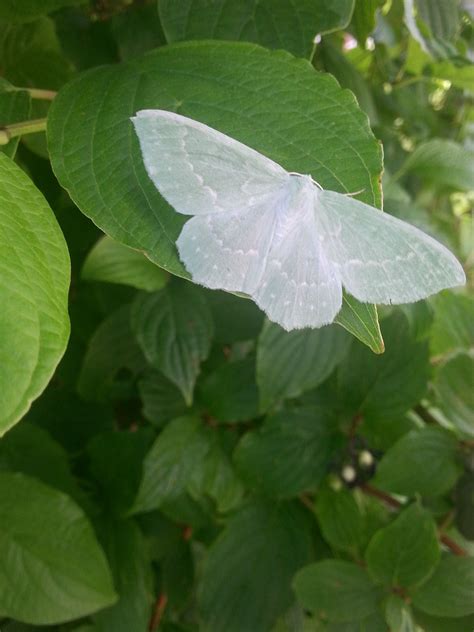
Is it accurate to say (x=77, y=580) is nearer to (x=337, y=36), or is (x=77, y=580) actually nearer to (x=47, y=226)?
(x=47, y=226)

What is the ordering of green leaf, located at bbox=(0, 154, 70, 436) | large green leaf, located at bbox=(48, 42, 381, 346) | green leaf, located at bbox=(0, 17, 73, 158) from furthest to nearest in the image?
1. green leaf, located at bbox=(0, 17, 73, 158)
2. large green leaf, located at bbox=(48, 42, 381, 346)
3. green leaf, located at bbox=(0, 154, 70, 436)

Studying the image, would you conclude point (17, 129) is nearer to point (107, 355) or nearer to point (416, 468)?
point (107, 355)

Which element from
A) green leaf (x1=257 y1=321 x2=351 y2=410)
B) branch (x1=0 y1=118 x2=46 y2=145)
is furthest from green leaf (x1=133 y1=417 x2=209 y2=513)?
branch (x1=0 y1=118 x2=46 y2=145)

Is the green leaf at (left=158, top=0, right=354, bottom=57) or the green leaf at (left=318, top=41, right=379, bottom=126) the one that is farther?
the green leaf at (left=318, top=41, right=379, bottom=126)

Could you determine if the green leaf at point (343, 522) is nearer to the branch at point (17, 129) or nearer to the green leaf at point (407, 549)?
the green leaf at point (407, 549)

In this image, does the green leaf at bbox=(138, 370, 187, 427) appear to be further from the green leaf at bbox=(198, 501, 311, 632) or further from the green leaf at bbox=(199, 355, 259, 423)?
the green leaf at bbox=(198, 501, 311, 632)
